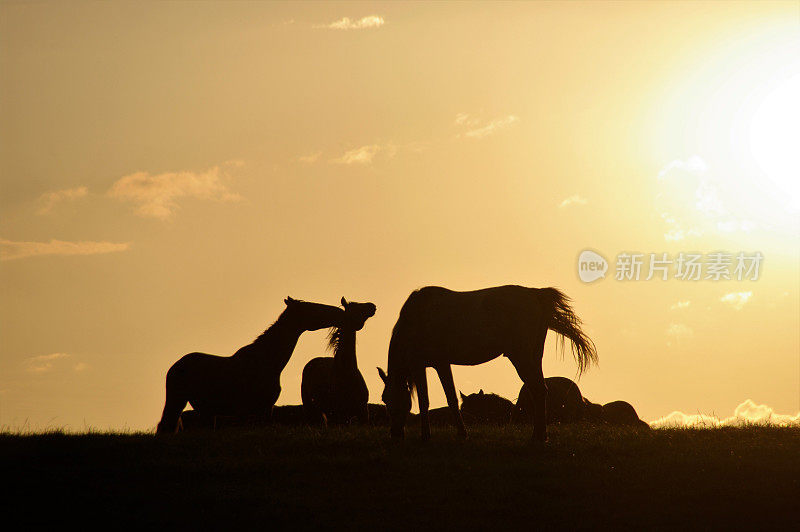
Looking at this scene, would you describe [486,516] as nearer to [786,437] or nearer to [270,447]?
[270,447]

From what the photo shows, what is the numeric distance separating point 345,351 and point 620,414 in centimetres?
1245

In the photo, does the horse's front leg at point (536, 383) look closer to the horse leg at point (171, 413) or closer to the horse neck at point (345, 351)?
the horse neck at point (345, 351)

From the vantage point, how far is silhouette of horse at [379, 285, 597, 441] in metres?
19.2

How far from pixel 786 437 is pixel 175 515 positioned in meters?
12.8

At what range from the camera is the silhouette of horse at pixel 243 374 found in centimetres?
2100

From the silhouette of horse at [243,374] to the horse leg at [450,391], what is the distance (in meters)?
2.98

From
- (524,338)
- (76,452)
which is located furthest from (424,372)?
(76,452)

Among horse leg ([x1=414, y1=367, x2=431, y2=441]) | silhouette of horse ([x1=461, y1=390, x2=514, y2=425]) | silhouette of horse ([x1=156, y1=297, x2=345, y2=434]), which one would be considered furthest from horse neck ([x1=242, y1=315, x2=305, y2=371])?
silhouette of horse ([x1=461, y1=390, x2=514, y2=425])

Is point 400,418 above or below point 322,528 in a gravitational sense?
above

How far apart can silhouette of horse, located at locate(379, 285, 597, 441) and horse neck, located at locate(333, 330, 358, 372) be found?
77.0 inches

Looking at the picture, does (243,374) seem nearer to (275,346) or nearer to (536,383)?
(275,346)

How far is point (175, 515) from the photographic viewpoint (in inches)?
560

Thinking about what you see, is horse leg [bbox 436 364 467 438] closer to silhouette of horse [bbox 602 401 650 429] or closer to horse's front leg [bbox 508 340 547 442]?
horse's front leg [bbox 508 340 547 442]

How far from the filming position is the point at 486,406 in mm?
31344
